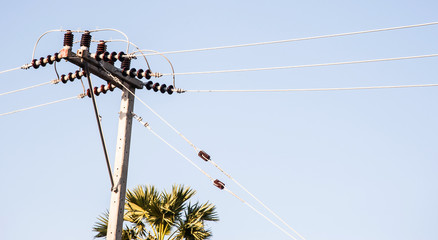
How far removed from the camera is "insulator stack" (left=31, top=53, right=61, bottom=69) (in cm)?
1424

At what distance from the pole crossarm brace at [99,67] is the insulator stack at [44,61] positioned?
0.39 meters

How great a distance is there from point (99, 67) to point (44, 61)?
1.39m

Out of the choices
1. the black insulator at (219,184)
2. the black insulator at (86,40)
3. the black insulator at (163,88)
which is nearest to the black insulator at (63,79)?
the black insulator at (86,40)

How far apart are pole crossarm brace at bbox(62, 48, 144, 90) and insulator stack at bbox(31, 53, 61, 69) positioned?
39 centimetres

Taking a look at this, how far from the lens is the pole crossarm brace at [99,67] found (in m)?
13.7

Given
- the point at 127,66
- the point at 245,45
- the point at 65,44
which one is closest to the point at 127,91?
the point at 127,66

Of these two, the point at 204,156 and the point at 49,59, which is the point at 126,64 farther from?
the point at 204,156

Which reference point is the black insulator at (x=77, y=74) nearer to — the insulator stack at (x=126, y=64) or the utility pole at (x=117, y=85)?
the utility pole at (x=117, y=85)

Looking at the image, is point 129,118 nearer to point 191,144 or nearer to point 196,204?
point 191,144

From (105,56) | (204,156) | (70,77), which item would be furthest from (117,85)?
(204,156)

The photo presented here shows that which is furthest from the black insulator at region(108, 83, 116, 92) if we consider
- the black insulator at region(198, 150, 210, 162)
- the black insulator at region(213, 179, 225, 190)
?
the black insulator at region(213, 179, 225, 190)

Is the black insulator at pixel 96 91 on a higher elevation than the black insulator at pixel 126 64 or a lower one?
lower

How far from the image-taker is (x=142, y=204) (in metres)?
19.1

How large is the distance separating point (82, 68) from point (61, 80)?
4.68 ft
